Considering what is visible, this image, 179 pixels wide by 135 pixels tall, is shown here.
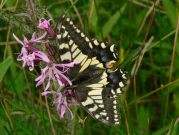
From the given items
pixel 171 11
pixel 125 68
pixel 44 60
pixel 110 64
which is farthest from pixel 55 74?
pixel 171 11

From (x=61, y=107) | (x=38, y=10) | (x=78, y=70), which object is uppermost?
(x=38, y=10)

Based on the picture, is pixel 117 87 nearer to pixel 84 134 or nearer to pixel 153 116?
pixel 84 134

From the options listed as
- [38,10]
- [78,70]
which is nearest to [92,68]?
[78,70]

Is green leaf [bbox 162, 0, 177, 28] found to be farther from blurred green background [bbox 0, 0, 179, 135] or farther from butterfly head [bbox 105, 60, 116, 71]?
butterfly head [bbox 105, 60, 116, 71]

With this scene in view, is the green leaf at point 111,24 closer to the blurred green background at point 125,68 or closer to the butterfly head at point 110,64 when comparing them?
the blurred green background at point 125,68

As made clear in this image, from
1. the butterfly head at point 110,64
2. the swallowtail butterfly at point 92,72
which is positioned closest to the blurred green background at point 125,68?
the swallowtail butterfly at point 92,72

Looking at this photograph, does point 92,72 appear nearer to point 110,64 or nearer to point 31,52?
point 110,64
